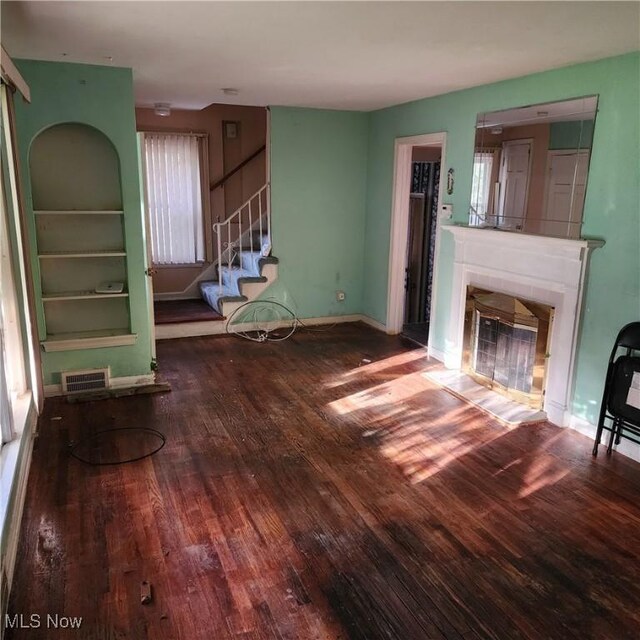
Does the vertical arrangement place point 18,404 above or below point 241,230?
below

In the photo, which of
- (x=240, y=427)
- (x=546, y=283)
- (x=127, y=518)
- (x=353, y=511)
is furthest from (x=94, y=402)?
(x=546, y=283)

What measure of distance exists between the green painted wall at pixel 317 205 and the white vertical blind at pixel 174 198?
139 cm

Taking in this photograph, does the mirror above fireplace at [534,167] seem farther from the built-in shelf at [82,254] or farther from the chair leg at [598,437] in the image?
the built-in shelf at [82,254]

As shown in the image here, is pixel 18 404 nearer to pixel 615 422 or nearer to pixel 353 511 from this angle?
pixel 353 511

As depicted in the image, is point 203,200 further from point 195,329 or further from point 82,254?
point 82,254

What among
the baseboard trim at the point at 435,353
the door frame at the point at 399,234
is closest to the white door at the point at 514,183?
the door frame at the point at 399,234

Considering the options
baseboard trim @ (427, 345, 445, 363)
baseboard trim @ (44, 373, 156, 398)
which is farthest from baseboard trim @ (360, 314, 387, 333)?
baseboard trim @ (44, 373, 156, 398)

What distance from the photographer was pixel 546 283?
12.8 ft

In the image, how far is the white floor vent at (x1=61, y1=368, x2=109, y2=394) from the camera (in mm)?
4254

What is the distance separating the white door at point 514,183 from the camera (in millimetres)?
4039

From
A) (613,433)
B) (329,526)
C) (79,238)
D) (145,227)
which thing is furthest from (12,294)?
(613,433)

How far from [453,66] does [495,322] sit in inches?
78.5

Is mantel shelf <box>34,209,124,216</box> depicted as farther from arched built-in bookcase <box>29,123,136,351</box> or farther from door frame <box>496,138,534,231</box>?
door frame <box>496,138,534,231</box>

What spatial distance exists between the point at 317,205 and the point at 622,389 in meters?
3.92
